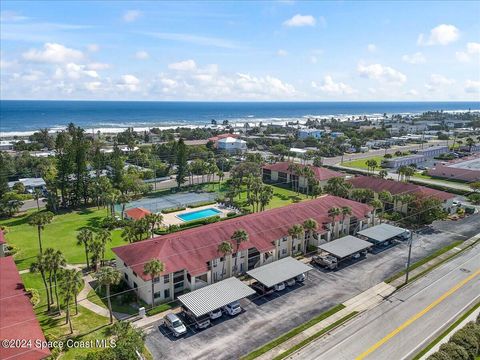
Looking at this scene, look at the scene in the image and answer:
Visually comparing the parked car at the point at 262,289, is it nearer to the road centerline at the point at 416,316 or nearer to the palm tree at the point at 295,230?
the palm tree at the point at 295,230

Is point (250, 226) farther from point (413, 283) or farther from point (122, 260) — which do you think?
point (413, 283)

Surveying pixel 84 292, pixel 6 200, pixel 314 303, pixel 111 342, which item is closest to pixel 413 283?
pixel 314 303

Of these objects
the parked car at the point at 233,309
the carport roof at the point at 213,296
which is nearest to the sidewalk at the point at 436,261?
the carport roof at the point at 213,296

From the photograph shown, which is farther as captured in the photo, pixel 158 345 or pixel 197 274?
pixel 197 274

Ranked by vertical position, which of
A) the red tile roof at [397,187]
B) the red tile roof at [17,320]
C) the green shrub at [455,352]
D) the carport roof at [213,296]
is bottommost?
the carport roof at [213,296]

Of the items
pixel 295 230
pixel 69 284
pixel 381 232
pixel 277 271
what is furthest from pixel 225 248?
pixel 381 232

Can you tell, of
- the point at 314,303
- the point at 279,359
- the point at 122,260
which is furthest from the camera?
the point at 122,260
